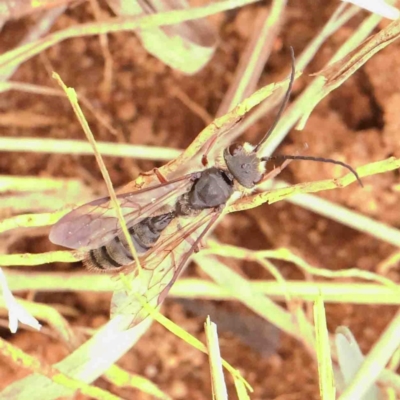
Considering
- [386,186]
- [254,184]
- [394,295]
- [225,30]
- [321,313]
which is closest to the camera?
[321,313]

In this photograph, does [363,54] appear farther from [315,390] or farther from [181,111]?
[315,390]

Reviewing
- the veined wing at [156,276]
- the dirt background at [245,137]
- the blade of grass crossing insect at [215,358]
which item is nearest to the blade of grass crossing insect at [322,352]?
the blade of grass crossing insect at [215,358]

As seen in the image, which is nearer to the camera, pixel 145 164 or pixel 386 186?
pixel 386 186

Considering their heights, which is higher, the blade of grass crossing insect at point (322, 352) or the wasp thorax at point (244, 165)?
the wasp thorax at point (244, 165)

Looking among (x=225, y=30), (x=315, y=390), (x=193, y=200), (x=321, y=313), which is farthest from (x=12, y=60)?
(x=315, y=390)

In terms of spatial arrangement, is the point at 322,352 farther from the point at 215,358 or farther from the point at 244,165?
the point at 244,165

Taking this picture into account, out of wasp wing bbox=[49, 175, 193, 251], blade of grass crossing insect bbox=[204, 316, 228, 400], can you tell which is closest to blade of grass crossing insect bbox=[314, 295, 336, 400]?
blade of grass crossing insect bbox=[204, 316, 228, 400]

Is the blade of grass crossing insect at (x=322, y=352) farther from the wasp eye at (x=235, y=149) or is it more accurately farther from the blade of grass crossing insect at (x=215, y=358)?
the wasp eye at (x=235, y=149)
